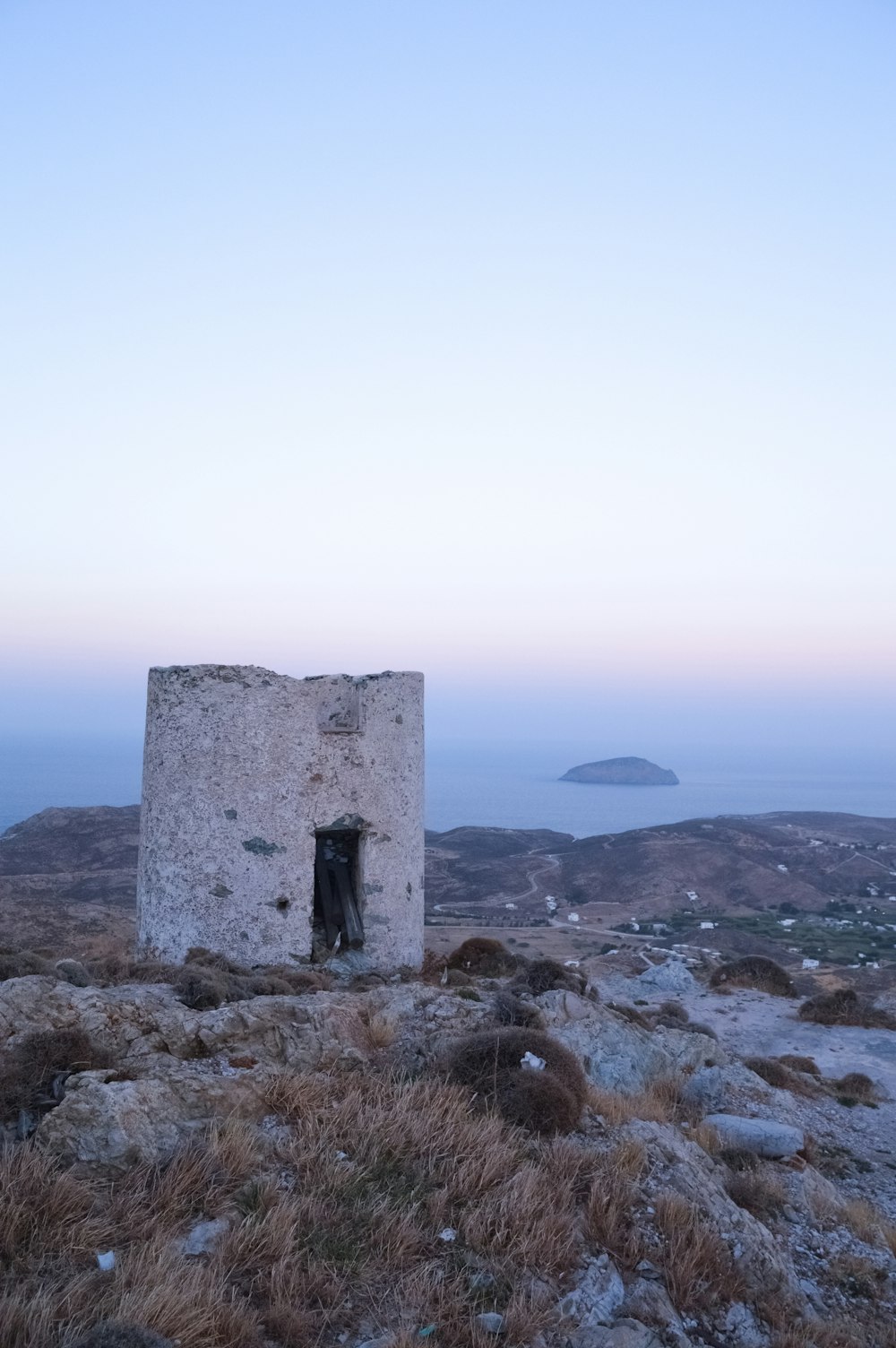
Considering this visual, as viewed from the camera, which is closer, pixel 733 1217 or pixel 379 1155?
pixel 379 1155

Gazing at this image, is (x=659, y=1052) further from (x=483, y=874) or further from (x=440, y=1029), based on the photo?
(x=483, y=874)

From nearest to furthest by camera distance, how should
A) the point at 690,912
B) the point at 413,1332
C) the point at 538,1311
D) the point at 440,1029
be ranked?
the point at 413,1332 → the point at 538,1311 → the point at 440,1029 → the point at 690,912

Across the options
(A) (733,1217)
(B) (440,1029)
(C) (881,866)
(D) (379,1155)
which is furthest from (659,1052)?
(C) (881,866)

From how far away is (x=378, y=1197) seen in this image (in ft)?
16.1

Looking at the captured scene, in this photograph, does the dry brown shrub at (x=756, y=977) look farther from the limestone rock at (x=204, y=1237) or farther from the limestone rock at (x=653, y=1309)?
the limestone rock at (x=204, y=1237)

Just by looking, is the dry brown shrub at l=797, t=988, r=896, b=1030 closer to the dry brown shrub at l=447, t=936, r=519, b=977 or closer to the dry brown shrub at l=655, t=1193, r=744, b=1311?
the dry brown shrub at l=447, t=936, r=519, b=977

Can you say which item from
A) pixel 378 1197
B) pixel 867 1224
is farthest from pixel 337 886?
pixel 378 1197

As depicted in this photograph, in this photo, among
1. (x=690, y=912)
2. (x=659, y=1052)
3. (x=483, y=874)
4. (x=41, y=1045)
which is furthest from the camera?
(x=483, y=874)

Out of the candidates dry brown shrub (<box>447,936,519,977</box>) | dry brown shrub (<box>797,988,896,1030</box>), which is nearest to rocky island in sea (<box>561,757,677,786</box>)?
dry brown shrub (<box>797,988,896,1030</box>)

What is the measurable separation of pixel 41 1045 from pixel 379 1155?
2447mm

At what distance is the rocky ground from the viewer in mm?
4090

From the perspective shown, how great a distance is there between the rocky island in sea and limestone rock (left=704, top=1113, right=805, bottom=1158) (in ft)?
538

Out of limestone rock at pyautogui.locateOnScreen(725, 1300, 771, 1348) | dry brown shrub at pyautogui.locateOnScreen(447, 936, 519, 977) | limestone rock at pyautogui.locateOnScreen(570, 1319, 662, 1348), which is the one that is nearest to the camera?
limestone rock at pyautogui.locateOnScreen(570, 1319, 662, 1348)

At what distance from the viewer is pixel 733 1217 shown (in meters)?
5.89
